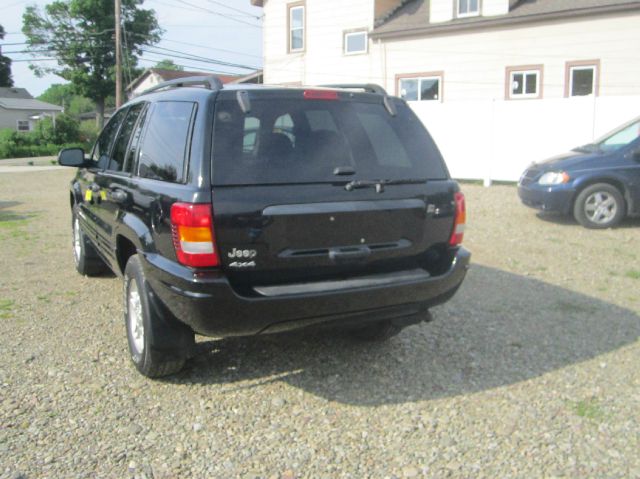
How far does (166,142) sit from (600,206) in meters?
7.41

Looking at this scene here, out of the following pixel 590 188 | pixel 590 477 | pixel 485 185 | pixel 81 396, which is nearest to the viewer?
pixel 590 477

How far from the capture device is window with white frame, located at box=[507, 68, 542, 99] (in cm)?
1908

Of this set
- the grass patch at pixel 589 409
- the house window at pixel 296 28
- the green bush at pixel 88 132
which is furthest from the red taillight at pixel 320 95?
the green bush at pixel 88 132

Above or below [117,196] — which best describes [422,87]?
above

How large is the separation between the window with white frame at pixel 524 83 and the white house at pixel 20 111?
48079 mm

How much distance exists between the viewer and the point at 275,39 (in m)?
25.3

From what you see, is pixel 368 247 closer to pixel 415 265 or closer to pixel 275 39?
pixel 415 265

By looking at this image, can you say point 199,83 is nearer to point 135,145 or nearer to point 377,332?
point 135,145

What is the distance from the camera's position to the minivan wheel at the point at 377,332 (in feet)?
15.4

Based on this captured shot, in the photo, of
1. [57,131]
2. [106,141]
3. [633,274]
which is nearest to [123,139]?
[106,141]

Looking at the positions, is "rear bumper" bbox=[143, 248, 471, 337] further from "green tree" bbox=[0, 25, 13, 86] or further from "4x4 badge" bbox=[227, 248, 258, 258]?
"green tree" bbox=[0, 25, 13, 86]

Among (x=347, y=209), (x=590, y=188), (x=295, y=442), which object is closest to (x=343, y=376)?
(x=295, y=442)

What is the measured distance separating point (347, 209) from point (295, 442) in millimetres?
1312

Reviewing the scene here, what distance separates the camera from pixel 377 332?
189 inches
